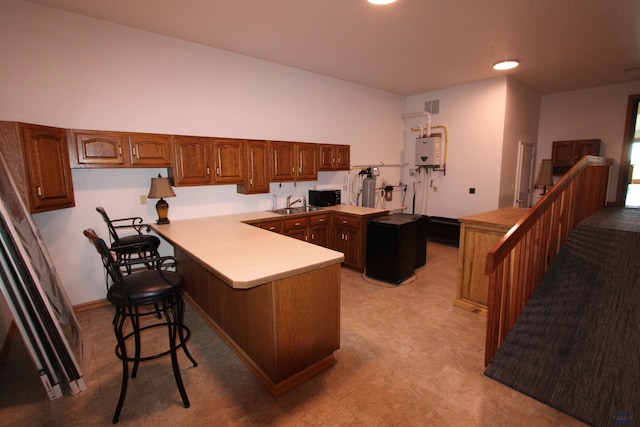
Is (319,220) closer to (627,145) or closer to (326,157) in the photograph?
(326,157)

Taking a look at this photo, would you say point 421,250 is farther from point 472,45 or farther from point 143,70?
point 143,70

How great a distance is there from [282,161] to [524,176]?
17.1ft

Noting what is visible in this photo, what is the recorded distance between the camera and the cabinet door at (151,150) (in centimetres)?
320

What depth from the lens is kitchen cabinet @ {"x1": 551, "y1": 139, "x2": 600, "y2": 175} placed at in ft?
19.4

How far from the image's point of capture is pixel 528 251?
7.78 feet

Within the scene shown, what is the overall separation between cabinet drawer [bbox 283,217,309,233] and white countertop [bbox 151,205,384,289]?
780 millimetres

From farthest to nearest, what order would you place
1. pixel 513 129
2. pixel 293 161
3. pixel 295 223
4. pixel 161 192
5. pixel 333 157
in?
pixel 513 129 → pixel 333 157 → pixel 293 161 → pixel 295 223 → pixel 161 192

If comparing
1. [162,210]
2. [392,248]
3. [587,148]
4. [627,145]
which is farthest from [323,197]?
[627,145]

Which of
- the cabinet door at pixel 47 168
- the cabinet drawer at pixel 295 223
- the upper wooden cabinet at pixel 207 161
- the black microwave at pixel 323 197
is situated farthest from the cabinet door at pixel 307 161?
the cabinet door at pixel 47 168

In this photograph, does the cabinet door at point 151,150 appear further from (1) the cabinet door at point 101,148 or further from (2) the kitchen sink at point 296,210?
(2) the kitchen sink at point 296,210

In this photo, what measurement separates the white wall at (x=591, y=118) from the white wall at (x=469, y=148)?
2.33 meters

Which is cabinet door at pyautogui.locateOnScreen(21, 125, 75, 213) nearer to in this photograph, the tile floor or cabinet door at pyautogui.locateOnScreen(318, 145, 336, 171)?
the tile floor

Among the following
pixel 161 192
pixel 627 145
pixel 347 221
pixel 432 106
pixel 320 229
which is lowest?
pixel 320 229

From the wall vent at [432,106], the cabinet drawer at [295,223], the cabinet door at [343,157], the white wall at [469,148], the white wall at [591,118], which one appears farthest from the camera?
the wall vent at [432,106]
